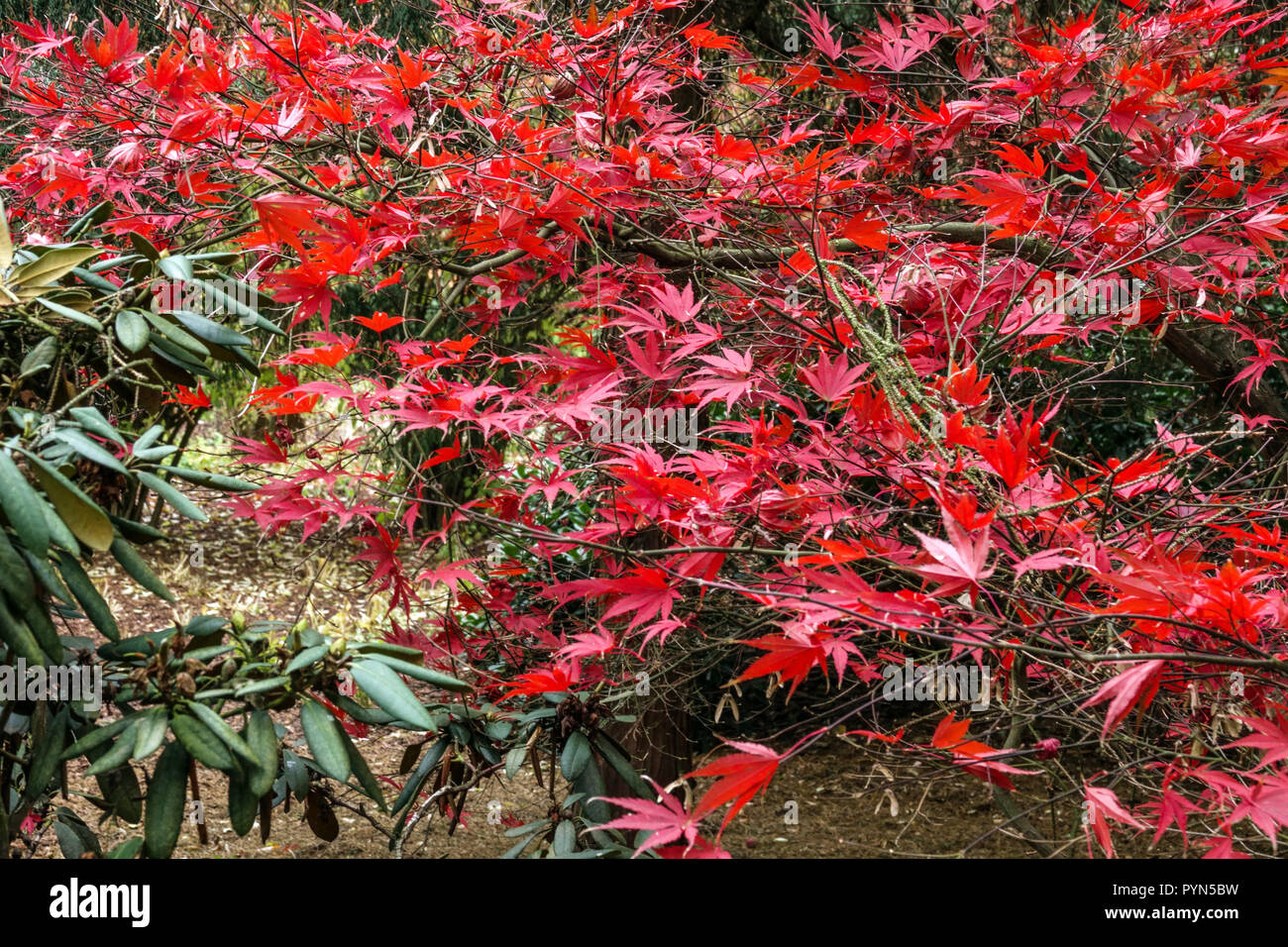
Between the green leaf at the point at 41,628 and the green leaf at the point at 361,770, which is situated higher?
the green leaf at the point at 41,628

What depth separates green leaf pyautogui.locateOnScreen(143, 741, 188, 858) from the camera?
4.56ft

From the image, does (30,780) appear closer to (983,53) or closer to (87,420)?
(87,420)

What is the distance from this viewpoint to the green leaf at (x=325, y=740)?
1396 mm

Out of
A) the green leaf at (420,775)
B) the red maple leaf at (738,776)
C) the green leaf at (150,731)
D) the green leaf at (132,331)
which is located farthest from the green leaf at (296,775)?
the red maple leaf at (738,776)

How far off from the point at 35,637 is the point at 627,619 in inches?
56.8

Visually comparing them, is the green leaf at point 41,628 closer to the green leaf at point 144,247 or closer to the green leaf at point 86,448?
the green leaf at point 86,448

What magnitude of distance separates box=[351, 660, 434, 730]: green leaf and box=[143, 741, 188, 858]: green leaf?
0.28m

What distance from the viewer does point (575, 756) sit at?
1.95m

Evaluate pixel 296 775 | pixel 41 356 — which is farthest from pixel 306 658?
pixel 41 356

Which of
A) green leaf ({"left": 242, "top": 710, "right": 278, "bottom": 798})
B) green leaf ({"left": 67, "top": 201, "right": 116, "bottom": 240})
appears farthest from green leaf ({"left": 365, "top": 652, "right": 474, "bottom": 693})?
green leaf ({"left": 67, "top": 201, "right": 116, "bottom": 240})

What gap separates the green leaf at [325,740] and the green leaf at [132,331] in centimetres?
A: 60

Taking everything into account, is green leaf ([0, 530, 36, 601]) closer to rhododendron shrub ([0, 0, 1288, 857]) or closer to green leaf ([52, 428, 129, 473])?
green leaf ([52, 428, 129, 473])

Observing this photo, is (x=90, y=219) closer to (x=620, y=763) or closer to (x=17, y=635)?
(x=17, y=635)
